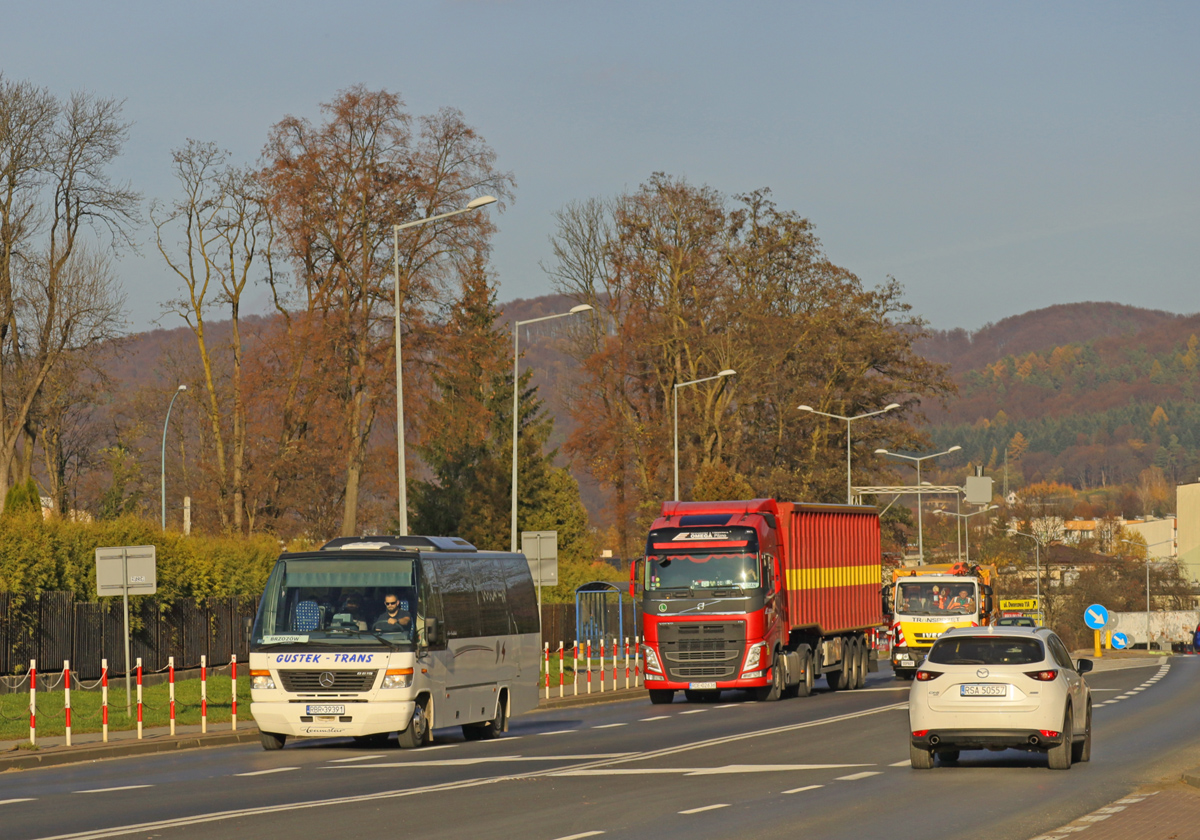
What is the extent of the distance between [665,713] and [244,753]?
9.56m

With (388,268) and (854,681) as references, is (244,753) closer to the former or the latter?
(854,681)

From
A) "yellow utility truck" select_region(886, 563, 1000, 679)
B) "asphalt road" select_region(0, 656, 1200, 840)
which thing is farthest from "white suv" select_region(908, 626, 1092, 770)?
"yellow utility truck" select_region(886, 563, 1000, 679)

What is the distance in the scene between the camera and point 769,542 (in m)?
31.1

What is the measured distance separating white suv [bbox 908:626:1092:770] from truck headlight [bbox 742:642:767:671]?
42.7 ft

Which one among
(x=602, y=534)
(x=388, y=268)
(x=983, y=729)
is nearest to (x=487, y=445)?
(x=388, y=268)

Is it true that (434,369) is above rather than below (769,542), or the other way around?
above

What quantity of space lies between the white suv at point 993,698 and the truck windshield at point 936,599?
24.1 metres

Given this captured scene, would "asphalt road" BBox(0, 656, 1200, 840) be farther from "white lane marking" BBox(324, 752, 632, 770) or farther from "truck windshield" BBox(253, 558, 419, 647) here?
"truck windshield" BBox(253, 558, 419, 647)

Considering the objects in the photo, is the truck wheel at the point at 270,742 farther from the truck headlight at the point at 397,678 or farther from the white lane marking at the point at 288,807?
the white lane marking at the point at 288,807

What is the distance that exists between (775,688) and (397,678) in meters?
13.1

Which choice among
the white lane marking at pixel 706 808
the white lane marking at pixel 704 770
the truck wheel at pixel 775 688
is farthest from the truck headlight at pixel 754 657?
the white lane marking at pixel 706 808

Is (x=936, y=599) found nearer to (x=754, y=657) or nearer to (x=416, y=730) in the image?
(x=754, y=657)

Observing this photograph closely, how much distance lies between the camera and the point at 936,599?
41625mm

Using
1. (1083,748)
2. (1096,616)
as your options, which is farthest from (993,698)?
(1096,616)
